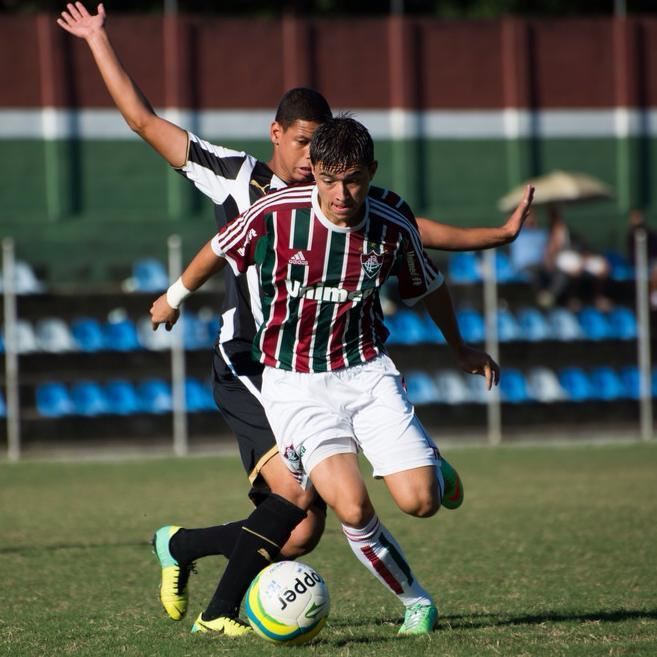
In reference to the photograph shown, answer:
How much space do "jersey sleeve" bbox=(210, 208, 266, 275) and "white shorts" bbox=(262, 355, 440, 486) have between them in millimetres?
452

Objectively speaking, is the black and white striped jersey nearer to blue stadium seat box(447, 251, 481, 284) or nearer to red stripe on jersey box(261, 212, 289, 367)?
red stripe on jersey box(261, 212, 289, 367)

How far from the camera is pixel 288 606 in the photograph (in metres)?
4.93

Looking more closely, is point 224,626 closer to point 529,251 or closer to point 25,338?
point 25,338

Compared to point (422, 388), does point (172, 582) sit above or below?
below

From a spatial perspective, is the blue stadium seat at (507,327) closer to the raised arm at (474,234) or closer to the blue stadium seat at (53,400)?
the blue stadium seat at (53,400)

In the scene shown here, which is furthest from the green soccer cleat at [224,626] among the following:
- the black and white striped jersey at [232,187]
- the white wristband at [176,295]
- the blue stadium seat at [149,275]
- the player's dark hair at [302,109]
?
the blue stadium seat at [149,275]

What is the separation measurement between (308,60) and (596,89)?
544 cm

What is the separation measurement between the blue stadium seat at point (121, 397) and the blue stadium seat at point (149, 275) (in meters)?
1.04

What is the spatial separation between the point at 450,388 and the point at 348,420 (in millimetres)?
9586

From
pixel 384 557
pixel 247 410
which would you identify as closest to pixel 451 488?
pixel 384 557

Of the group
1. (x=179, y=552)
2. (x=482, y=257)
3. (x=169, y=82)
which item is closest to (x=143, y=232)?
(x=169, y=82)

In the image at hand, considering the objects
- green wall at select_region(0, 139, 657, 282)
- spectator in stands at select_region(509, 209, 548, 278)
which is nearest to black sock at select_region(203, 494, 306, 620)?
spectator in stands at select_region(509, 209, 548, 278)

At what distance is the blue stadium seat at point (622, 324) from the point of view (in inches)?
592

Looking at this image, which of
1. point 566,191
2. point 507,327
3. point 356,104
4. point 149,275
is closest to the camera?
point 149,275
